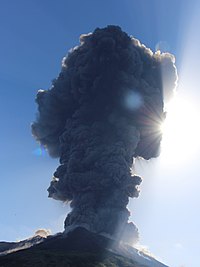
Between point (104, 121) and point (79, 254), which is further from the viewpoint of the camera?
point (104, 121)

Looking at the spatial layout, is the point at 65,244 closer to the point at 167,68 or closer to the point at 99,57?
the point at 99,57

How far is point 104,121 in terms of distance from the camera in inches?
6220

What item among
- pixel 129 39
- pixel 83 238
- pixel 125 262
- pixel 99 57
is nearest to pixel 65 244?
pixel 83 238

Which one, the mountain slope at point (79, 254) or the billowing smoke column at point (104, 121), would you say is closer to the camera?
the mountain slope at point (79, 254)

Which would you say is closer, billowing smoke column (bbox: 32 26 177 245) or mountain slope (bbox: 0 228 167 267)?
mountain slope (bbox: 0 228 167 267)

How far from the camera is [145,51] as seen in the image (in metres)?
176

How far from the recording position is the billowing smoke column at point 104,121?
142 meters

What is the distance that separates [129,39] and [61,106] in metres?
33.7

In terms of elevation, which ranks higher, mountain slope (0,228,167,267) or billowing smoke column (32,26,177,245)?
billowing smoke column (32,26,177,245)

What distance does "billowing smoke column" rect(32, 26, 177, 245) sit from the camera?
142m

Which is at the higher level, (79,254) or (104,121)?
(104,121)

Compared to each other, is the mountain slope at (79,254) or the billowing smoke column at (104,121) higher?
the billowing smoke column at (104,121)

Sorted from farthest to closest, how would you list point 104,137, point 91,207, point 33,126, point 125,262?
1. point 33,126
2. point 104,137
3. point 91,207
4. point 125,262

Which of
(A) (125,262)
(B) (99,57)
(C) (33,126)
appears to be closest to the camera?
(A) (125,262)
